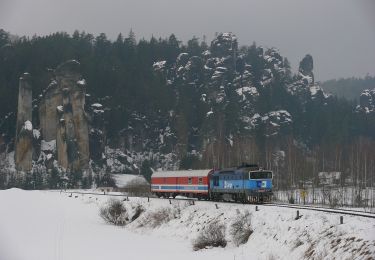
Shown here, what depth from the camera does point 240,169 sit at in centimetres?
4706

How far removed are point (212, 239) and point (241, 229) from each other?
2.73m

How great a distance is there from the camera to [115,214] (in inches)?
2311

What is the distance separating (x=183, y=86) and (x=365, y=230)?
533ft

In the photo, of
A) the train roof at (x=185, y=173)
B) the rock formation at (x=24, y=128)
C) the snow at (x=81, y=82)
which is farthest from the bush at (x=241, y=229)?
the snow at (x=81, y=82)

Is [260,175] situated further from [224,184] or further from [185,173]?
[185,173]

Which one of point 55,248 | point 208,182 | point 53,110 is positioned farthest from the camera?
point 53,110

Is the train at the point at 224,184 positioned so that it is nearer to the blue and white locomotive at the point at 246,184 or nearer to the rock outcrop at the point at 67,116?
the blue and white locomotive at the point at 246,184

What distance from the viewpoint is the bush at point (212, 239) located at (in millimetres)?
37625

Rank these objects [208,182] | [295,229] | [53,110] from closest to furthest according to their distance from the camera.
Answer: [295,229] → [208,182] → [53,110]

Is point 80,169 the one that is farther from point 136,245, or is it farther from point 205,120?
point 136,245

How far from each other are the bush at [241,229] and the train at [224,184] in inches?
290

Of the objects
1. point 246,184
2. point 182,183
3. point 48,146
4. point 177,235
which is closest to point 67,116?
point 48,146

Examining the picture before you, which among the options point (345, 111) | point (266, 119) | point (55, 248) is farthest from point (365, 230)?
point (345, 111)

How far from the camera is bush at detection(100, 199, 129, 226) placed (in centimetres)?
5859
